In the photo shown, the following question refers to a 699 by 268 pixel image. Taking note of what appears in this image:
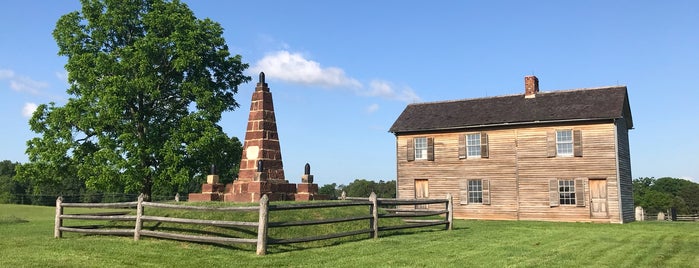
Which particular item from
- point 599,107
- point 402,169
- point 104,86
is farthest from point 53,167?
point 599,107

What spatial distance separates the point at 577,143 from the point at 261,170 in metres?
17.9

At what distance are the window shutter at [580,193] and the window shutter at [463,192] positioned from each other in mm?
5934

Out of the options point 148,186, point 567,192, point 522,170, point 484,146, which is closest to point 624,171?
point 567,192

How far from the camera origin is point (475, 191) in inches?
1192

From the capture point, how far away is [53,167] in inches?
1025

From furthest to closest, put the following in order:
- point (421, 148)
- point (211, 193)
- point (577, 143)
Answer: point (421, 148) < point (577, 143) < point (211, 193)

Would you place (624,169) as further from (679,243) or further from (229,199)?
(229,199)

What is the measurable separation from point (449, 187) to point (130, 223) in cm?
1934

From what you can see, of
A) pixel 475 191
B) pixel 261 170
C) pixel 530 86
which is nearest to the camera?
pixel 261 170

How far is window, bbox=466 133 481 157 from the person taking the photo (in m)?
30.3

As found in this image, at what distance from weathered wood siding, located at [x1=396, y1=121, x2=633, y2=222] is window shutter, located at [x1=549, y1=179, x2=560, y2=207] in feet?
0.61

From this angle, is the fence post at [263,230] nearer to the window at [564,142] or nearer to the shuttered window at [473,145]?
the shuttered window at [473,145]

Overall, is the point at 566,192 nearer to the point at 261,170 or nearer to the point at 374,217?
the point at 374,217

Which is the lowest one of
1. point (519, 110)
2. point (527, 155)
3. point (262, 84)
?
point (527, 155)
